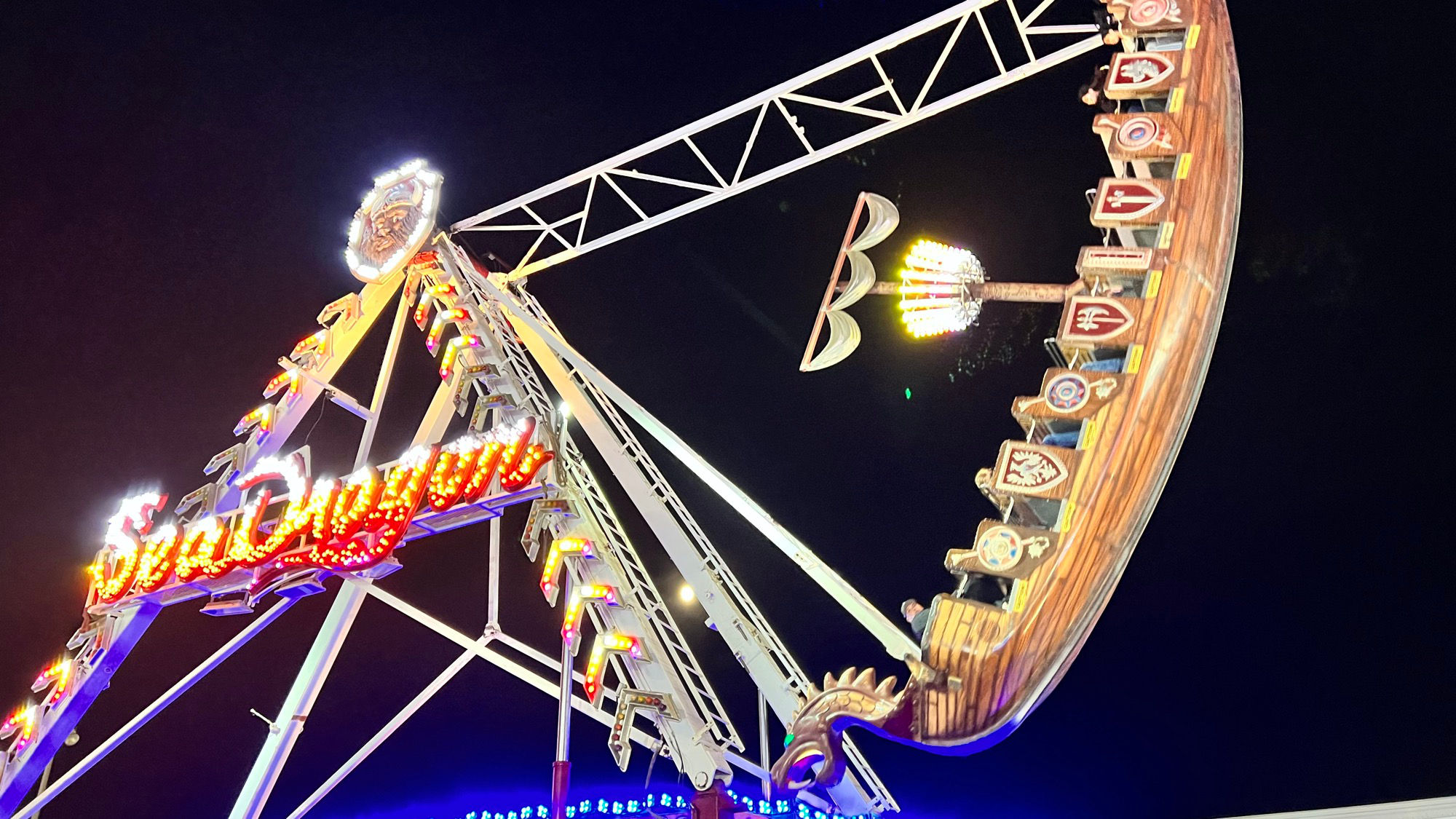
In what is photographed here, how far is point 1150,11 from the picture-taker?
464 centimetres

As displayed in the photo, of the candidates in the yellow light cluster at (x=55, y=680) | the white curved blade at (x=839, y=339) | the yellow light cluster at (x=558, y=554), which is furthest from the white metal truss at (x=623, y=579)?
the yellow light cluster at (x=55, y=680)

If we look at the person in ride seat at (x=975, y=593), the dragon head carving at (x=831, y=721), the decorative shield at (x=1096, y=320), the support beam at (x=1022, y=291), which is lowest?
the dragon head carving at (x=831, y=721)

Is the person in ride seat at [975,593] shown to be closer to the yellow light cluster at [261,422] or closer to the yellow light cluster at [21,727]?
the yellow light cluster at [261,422]

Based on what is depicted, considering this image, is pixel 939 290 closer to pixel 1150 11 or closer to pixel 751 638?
pixel 1150 11

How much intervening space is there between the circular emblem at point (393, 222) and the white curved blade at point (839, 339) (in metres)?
6.71

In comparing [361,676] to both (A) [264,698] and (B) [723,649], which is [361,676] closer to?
(A) [264,698]

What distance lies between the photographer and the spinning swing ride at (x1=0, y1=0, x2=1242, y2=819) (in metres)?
3.72

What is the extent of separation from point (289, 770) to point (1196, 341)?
13.7m

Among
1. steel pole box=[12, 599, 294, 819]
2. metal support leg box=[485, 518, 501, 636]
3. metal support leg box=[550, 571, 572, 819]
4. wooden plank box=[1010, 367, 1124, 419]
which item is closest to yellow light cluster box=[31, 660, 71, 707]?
steel pole box=[12, 599, 294, 819]

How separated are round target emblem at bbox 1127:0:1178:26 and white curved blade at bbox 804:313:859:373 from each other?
1791mm

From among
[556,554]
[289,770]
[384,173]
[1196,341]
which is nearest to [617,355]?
[384,173]

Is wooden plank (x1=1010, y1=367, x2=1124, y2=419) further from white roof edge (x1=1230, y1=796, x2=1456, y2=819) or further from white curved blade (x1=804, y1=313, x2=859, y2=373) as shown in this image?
white roof edge (x1=1230, y1=796, x2=1456, y2=819)

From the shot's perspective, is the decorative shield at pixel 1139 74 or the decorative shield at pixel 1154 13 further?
the decorative shield at pixel 1154 13

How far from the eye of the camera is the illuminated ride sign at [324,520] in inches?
373
